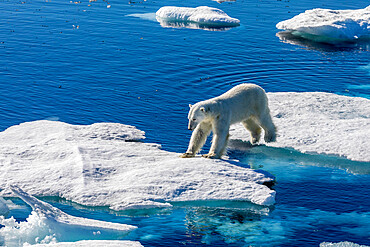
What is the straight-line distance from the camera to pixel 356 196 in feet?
42.1

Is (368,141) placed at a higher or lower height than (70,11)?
lower

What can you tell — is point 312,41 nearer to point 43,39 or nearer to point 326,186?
point 43,39

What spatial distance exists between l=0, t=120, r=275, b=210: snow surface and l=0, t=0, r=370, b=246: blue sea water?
0.32 m

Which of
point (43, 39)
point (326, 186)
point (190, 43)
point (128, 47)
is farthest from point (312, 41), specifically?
point (326, 186)

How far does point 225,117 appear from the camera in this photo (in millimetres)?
13938

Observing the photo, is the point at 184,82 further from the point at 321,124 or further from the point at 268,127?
the point at 268,127

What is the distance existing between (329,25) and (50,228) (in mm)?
20944

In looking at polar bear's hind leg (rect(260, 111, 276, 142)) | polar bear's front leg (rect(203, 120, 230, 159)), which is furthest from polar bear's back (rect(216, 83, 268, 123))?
polar bear's front leg (rect(203, 120, 230, 159))

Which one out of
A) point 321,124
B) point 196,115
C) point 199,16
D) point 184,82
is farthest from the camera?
point 199,16

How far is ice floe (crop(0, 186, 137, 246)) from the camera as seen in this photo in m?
10.6

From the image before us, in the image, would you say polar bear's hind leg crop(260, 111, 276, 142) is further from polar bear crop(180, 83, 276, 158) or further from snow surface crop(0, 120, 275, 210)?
snow surface crop(0, 120, 275, 210)

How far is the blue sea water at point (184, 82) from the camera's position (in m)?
11.4

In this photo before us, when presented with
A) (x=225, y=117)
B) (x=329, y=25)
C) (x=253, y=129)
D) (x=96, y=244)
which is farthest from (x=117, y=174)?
(x=329, y=25)

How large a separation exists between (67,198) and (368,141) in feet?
27.1
